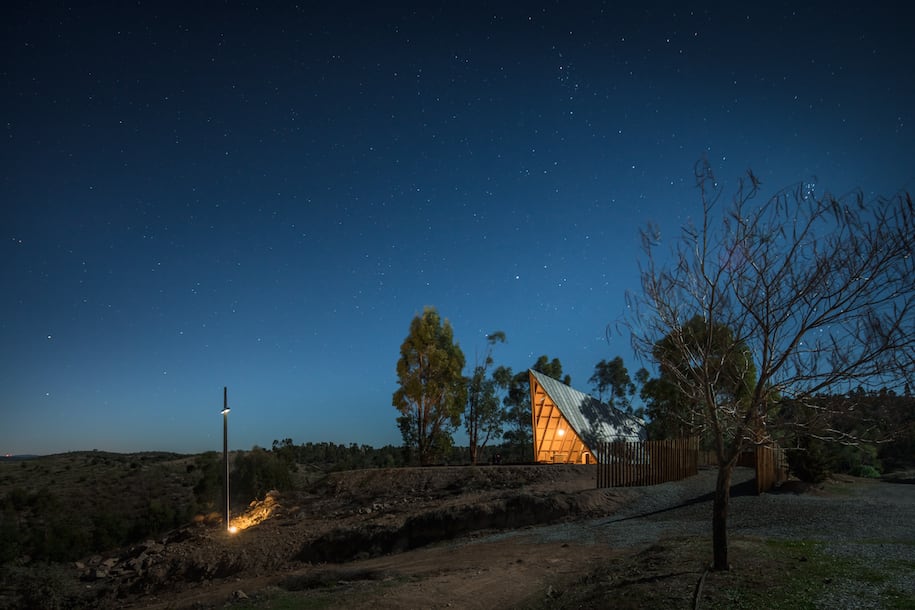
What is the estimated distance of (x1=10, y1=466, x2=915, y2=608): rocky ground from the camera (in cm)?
959

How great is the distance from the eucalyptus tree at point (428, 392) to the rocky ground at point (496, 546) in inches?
369

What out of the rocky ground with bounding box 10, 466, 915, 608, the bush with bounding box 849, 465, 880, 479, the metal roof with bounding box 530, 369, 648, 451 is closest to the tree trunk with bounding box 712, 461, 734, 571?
the rocky ground with bounding box 10, 466, 915, 608

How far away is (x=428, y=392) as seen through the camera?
35688mm

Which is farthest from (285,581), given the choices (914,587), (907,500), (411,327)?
(411,327)

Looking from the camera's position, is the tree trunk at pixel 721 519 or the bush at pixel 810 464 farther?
the bush at pixel 810 464

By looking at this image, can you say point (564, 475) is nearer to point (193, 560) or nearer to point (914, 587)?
point (193, 560)

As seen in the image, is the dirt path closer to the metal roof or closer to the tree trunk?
the tree trunk

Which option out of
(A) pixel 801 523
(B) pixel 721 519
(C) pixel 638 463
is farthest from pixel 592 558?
(C) pixel 638 463

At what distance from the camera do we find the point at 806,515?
14.1m

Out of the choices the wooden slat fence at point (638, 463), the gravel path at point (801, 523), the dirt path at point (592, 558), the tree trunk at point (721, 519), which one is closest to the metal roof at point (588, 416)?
the wooden slat fence at point (638, 463)

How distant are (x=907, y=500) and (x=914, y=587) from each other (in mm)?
12206

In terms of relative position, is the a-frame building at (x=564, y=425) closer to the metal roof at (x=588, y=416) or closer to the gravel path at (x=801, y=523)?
the metal roof at (x=588, y=416)

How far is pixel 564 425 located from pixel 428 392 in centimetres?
900

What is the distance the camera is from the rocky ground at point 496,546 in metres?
9.59
